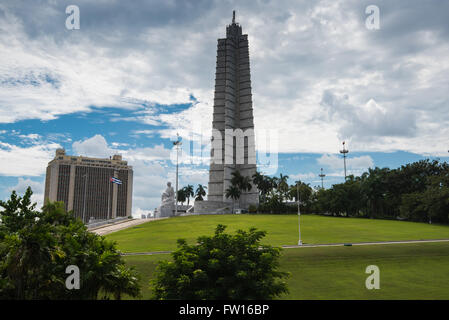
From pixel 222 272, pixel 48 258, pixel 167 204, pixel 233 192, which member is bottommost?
pixel 222 272

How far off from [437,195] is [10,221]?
66949 mm

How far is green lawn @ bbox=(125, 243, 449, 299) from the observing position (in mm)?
21250

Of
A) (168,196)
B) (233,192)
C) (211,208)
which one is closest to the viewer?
(168,196)

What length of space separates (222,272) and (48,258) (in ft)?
20.5

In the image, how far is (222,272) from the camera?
45.6ft

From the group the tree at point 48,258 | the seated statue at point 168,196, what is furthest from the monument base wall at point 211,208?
the tree at point 48,258

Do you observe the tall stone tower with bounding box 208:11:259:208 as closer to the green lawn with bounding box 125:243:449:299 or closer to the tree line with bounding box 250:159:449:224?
the tree line with bounding box 250:159:449:224

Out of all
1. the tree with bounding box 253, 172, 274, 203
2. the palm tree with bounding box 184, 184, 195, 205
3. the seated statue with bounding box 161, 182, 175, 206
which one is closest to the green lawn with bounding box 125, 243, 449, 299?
the seated statue with bounding box 161, 182, 175, 206

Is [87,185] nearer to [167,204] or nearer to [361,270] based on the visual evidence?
[167,204]

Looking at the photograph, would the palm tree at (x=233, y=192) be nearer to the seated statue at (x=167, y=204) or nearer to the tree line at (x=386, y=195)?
the tree line at (x=386, y=195)

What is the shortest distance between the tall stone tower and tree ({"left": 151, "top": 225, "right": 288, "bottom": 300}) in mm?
78482

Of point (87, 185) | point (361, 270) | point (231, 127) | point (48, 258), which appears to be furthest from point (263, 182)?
point (87, 185)
